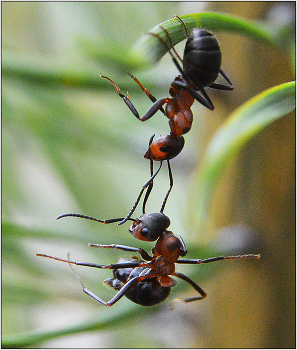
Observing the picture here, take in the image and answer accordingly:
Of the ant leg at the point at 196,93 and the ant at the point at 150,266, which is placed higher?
the ant leg at the point at 196,93

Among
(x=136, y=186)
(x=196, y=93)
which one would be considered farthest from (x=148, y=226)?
(x=136, y=186)

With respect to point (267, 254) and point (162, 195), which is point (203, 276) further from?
point (162, 195)

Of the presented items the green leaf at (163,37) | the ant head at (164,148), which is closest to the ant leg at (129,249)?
the ant head at (164,148)

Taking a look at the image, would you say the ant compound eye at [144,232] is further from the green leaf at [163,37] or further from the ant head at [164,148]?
the green leaf at [163,37]

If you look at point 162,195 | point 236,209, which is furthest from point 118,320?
point 162,195

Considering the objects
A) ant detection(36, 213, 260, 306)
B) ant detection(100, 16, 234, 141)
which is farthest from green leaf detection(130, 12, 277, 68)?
ant detection(36, 213, 260, 306)
